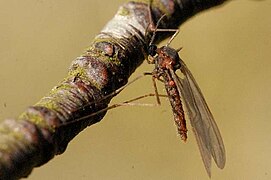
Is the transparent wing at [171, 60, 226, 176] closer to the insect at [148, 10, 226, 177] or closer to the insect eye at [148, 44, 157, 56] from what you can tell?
the insect at [148, 10, 226, 177]

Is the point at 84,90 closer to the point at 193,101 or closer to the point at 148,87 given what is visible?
the point at 193,101

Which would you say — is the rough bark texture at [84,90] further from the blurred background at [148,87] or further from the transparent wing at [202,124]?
the blurred background at [148,87]

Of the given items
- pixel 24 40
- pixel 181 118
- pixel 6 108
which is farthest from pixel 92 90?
pixel 24 40

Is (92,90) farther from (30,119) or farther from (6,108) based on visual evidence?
(6,108)

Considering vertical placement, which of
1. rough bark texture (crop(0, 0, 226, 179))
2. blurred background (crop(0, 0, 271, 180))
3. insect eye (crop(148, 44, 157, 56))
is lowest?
blurred background (crop(0, 0, 271, 180))

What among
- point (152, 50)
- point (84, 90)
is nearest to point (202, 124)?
point (152, 50)

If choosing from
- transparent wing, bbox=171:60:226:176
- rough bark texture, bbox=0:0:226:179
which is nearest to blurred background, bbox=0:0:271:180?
transparent wing, bbox=171:60:226:176

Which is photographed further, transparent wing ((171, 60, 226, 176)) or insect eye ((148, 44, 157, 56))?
transparent wing ((171, 60, 226, 176))
